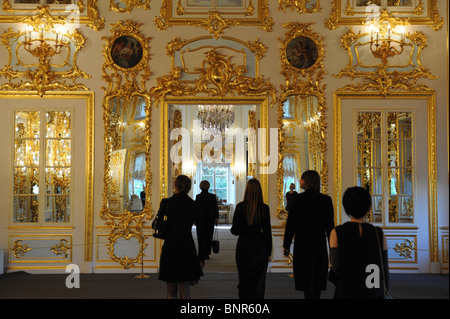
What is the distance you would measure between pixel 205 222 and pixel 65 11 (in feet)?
17.7

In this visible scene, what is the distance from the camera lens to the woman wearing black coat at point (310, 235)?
534 cm

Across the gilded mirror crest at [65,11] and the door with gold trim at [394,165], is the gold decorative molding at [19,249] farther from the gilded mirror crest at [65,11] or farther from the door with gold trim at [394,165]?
the door with gold trim at [394,165]

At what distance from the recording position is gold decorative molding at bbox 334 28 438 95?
30.2ft

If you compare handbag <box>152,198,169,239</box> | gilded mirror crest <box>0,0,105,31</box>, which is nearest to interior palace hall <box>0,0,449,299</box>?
gilded mirror crest <box>0,0,105,31</box>

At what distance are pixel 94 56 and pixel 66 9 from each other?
3.22ft

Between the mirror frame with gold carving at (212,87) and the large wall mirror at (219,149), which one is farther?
the large wall mirror at (219,149)

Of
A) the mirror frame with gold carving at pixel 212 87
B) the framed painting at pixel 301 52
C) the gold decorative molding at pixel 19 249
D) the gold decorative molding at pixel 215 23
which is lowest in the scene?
the gold decorative molding at pixel 19 249

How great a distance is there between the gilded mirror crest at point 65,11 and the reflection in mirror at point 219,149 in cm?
1011

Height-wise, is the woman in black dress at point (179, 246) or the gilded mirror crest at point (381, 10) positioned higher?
the gilded mirror crest at point (381, 10)

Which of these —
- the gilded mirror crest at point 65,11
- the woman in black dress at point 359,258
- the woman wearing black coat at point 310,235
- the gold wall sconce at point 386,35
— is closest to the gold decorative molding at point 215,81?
the gilded mirror crest at point 65,11

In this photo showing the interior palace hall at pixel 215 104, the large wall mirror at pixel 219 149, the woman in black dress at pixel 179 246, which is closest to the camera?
the woman in black dress at pixel 179 246

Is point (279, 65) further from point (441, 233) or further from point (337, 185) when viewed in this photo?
point (441, 233)

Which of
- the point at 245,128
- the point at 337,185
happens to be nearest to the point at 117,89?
the point at 337,185
